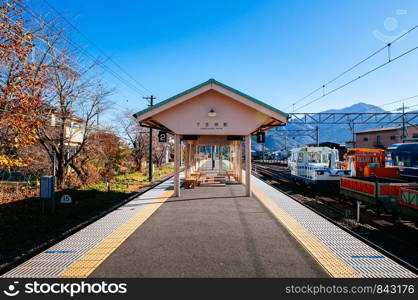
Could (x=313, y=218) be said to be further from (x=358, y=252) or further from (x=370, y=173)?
(x=370, y=173)

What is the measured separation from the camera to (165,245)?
4.91m

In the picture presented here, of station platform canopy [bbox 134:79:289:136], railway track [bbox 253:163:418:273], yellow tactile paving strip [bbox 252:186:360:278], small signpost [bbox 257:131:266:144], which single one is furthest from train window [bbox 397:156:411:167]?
yellow tactile paving strip [bbox 252:186:360:278]

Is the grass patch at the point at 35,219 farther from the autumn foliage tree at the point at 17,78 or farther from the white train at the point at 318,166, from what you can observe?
the white train at the point at 318,166

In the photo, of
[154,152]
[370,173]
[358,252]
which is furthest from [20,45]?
[154,152]

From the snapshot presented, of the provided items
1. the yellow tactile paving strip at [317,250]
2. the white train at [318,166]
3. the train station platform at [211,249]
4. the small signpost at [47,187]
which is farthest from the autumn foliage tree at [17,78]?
the white train at [318,166]

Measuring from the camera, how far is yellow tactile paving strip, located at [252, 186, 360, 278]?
380 cm

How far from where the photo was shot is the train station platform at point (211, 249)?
3.82 metres

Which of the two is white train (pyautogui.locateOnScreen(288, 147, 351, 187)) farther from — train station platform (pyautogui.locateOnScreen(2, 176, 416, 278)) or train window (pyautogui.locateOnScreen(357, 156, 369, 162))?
train station platform (pyautogui.locateOnScreen(2, 176, 416, 278))

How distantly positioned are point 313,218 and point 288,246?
2821 millimetres

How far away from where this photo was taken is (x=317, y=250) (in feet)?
15.3

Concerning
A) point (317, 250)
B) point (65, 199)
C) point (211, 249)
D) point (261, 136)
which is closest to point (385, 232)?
point (317, 250)

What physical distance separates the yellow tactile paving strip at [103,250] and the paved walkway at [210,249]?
0.16m

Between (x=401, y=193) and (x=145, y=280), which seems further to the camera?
(x=401, y=193)

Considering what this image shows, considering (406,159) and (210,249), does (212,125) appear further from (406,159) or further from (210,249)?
(406,159)
